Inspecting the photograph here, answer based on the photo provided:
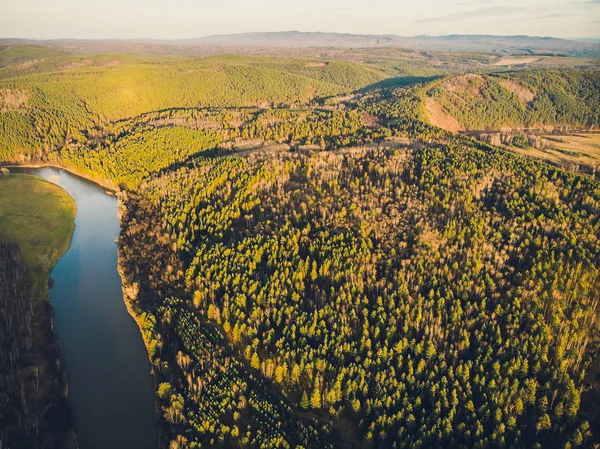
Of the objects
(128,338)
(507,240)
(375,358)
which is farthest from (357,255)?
(128,338)

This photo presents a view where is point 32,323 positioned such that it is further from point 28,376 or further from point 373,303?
point 373,303

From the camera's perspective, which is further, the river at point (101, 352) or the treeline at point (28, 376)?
the river at point (101, 352)

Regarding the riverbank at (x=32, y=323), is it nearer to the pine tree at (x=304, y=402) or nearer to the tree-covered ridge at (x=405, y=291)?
the tree-covered ridge at (x=405, y=291)

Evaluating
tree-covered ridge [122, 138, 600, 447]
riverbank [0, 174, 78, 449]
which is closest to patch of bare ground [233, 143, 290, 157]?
tree-covered ridge [122, 138, 600, 447]

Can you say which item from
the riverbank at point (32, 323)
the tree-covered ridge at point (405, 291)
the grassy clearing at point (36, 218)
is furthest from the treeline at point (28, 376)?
the tree-covered ridge at point (405, 291)

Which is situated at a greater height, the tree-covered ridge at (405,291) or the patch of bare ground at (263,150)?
the patch of bare ground at (263,150)

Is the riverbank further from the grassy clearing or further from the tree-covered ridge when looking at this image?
the tree-covered ridge
